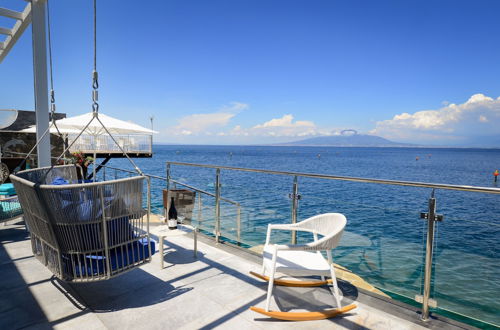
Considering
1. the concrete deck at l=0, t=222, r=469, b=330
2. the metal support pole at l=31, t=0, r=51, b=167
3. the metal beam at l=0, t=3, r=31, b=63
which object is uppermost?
the metal beam at l=0, t=3, r=31, b=63

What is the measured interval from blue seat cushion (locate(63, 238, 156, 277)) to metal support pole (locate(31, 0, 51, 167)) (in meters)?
2.96

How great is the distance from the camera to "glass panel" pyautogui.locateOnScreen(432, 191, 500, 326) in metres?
2.22

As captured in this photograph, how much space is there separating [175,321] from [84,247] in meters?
0.87

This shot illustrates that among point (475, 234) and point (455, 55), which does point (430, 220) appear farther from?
point (455, 55)

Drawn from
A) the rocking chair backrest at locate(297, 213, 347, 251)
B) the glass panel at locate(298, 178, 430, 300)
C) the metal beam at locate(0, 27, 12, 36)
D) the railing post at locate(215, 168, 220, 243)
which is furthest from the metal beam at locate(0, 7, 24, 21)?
the rocking chair backrest at locate(297, 213, 347, 251)

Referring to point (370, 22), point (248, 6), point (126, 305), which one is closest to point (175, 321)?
point (126, 305)

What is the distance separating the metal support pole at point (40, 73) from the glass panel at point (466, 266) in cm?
517

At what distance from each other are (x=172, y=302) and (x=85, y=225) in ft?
3.17

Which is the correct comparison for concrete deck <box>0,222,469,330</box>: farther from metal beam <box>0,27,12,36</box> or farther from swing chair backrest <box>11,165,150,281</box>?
metal beam <box>0,27,12,36</box>

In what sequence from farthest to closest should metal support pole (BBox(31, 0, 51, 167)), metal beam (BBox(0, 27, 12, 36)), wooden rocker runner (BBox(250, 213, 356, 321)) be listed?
metal beam (BBox(0, 27, 12, 36))
metal support pole (BBox(31, 0, 51, 167))
wooden rocker runner (BBox(250, 213, 356, 321))

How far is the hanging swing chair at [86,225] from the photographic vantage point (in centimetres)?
197

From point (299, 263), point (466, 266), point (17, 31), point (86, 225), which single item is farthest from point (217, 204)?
point (17, 31)

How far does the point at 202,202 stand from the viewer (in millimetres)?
4551

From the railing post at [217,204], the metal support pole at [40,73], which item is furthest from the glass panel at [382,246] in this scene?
the metal support pole at [40,73]
